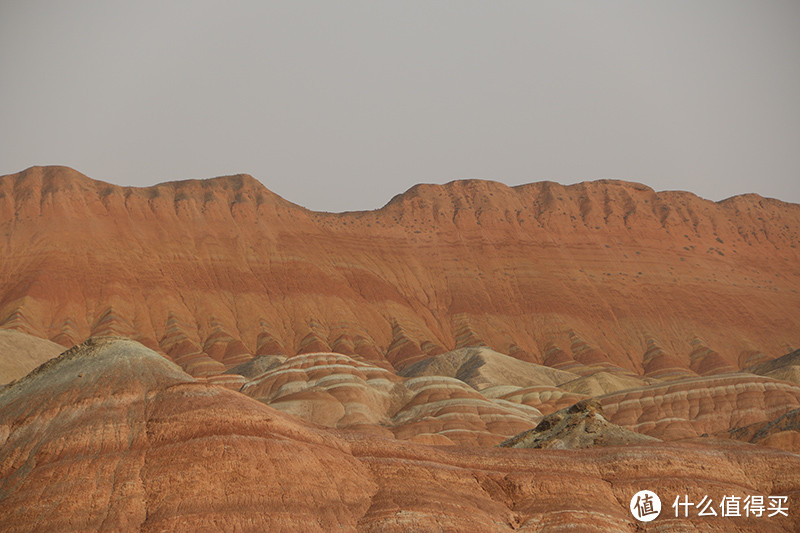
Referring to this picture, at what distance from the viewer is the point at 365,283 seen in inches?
6777

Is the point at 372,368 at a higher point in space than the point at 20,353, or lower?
lower

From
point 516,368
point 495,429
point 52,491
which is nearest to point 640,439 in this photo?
point 52,491

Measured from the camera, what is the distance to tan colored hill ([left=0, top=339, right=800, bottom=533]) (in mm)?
27203

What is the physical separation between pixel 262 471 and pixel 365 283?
143558 millimetres

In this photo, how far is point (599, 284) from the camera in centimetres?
17738

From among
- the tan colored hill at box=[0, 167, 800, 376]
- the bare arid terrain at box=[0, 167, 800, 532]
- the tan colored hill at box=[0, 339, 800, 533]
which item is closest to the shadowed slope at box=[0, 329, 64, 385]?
the bare arid terrain at box=[0, 167, 800, 532]

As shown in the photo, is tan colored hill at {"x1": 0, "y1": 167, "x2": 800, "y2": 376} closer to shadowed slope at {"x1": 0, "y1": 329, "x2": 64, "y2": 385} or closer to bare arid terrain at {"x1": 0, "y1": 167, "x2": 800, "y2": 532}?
bare arid terrain at {"x1": 0, "y1": 167, "x2": 800, "y2": 532}

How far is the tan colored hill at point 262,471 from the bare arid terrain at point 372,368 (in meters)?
0.09

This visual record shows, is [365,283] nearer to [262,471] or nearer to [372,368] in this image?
[372,368]

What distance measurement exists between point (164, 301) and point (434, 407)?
71.6 meters

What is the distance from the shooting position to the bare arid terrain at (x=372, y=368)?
1140 inches

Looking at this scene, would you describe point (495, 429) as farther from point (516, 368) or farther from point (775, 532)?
point (775, 532)

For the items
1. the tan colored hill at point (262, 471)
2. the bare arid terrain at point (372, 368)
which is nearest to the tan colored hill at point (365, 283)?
the bare arid terrain at point (372, 368)

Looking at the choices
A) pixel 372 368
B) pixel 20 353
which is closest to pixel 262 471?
pixel 20 353
